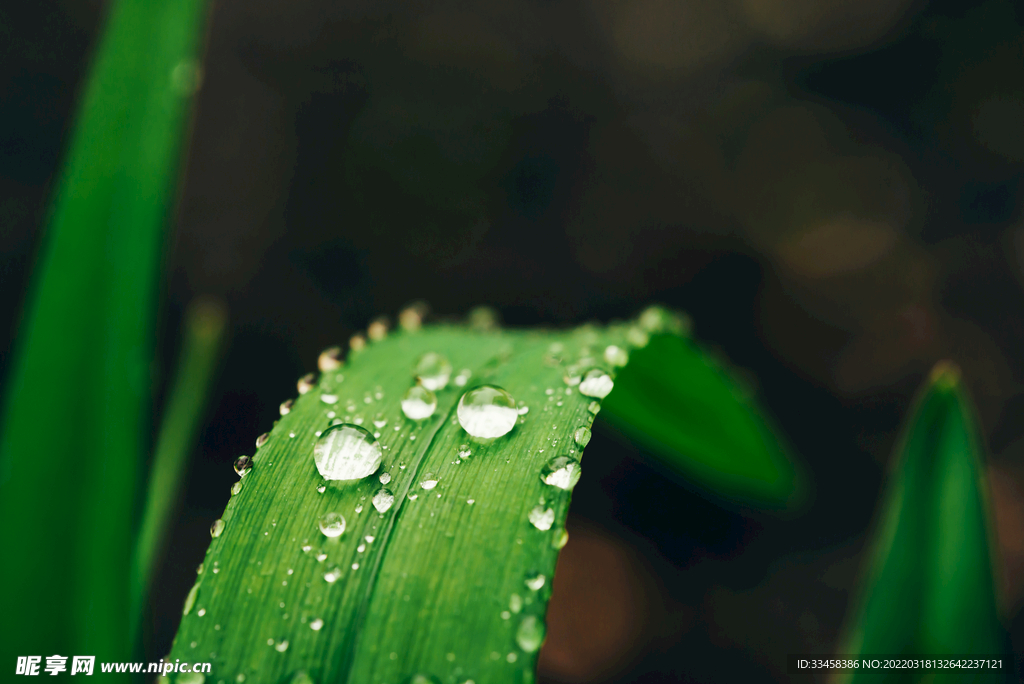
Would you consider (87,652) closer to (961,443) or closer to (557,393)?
(557,393)

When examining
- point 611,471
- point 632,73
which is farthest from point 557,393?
point 632,73

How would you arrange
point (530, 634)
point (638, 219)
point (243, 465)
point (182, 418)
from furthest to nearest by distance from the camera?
point (638, 219) → point (182, 418) → point (243, 465) → point (530, 634)

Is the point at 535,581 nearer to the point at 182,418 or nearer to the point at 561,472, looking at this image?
the point at 561,472

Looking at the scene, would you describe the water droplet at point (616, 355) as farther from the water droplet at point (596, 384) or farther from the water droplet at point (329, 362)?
the water droplet at point (329, 362)

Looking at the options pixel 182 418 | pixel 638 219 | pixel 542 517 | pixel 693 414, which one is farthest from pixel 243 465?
pixel 638 219

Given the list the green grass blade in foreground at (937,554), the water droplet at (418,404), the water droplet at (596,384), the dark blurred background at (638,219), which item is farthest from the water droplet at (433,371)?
the dark blurred background at (638,219)

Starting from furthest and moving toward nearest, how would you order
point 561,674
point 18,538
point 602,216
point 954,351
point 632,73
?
point 632,73 < point 602,216 < point 954,351 < point 561,674 < point 18,538

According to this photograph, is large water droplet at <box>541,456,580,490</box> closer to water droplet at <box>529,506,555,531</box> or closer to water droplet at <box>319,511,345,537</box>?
water droplet at <box>529,506,555,531</box>
